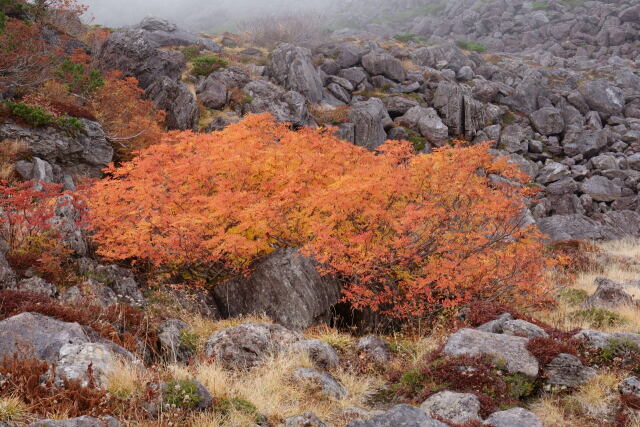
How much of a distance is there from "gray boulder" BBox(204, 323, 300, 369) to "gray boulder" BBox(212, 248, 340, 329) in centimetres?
Result: 350

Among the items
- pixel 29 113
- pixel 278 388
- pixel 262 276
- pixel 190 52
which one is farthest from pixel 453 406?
pixel 190 52

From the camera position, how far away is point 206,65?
1369 inches

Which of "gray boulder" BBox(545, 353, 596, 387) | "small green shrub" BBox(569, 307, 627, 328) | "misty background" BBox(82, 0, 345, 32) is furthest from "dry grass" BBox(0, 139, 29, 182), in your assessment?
"misty background" BBox(82, 0, 345, 32)

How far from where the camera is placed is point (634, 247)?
84.2 feet

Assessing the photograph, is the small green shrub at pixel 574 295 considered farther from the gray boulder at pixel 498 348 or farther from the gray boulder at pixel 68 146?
the gray boulder at pixel 68 146

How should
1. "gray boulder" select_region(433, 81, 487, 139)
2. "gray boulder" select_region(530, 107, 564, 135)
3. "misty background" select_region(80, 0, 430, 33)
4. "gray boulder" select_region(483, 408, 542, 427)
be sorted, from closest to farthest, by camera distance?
"gray boulder" select_region(483, 408, 542, 427)
"gray boulder" select_region(433, 81, 487, 139)
"gray boulder" select_region(530, 107, 564, 135)
"misty background" select_region(80, 0, 430, 33)

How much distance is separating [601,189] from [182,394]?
37221 millimetres

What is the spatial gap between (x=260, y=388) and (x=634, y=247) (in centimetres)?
2611

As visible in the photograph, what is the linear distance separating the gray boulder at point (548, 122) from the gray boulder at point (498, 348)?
3783cm

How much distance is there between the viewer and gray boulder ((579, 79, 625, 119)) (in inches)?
1750

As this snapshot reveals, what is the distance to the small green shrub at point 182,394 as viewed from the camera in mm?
5613

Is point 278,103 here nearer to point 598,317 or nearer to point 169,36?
point 169,36

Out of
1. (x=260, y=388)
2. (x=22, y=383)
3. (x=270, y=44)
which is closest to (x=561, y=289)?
(x=260, y=388)

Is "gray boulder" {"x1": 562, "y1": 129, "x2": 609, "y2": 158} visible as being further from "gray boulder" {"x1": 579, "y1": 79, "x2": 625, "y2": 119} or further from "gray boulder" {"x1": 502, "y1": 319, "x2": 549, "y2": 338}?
"gray boulder" {"x1": 502, "y1": 319, "x2": 549, "y2": 338}
